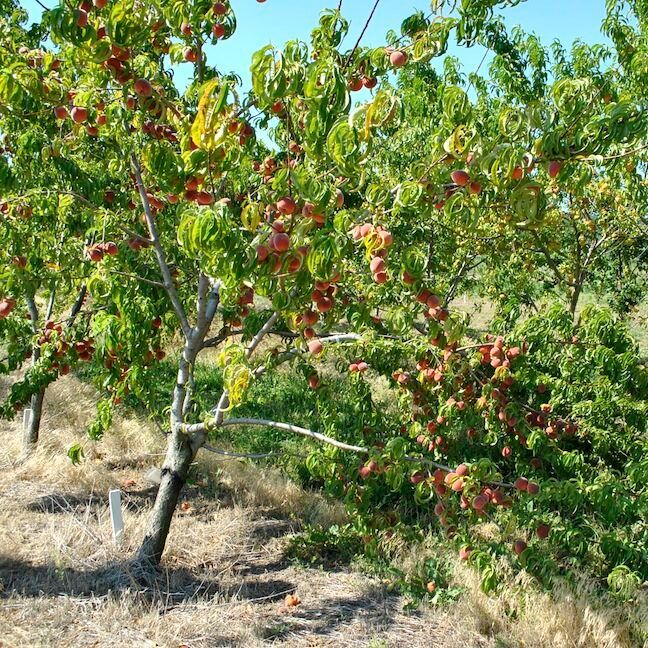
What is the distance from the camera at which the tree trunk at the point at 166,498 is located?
151 inches

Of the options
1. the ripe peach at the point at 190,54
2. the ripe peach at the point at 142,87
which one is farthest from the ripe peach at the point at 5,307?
the ripe peach at the point at 190,54

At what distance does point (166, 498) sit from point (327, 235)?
2.47m

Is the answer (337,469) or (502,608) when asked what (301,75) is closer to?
(337,469)

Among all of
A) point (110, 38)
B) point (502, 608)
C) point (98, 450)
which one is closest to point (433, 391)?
point (502, 608)

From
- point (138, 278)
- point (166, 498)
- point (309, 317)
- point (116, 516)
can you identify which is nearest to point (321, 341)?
point (309, 317)

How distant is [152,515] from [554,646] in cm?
236

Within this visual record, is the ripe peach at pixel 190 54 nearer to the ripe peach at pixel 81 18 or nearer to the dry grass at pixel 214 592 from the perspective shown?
the ripe peach at pixel 81 18

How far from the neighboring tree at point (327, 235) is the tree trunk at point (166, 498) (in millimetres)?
12

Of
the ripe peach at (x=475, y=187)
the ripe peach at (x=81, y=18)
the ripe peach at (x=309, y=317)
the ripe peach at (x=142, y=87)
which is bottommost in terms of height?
the ripe peach at (x=309, y=317)

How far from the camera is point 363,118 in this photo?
6.59 ft

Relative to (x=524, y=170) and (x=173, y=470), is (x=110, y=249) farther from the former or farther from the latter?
(x=524, y=170)

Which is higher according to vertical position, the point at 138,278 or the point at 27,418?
the point at 138,278

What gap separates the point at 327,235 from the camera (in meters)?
1.98

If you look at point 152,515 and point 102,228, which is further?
point 152,515
